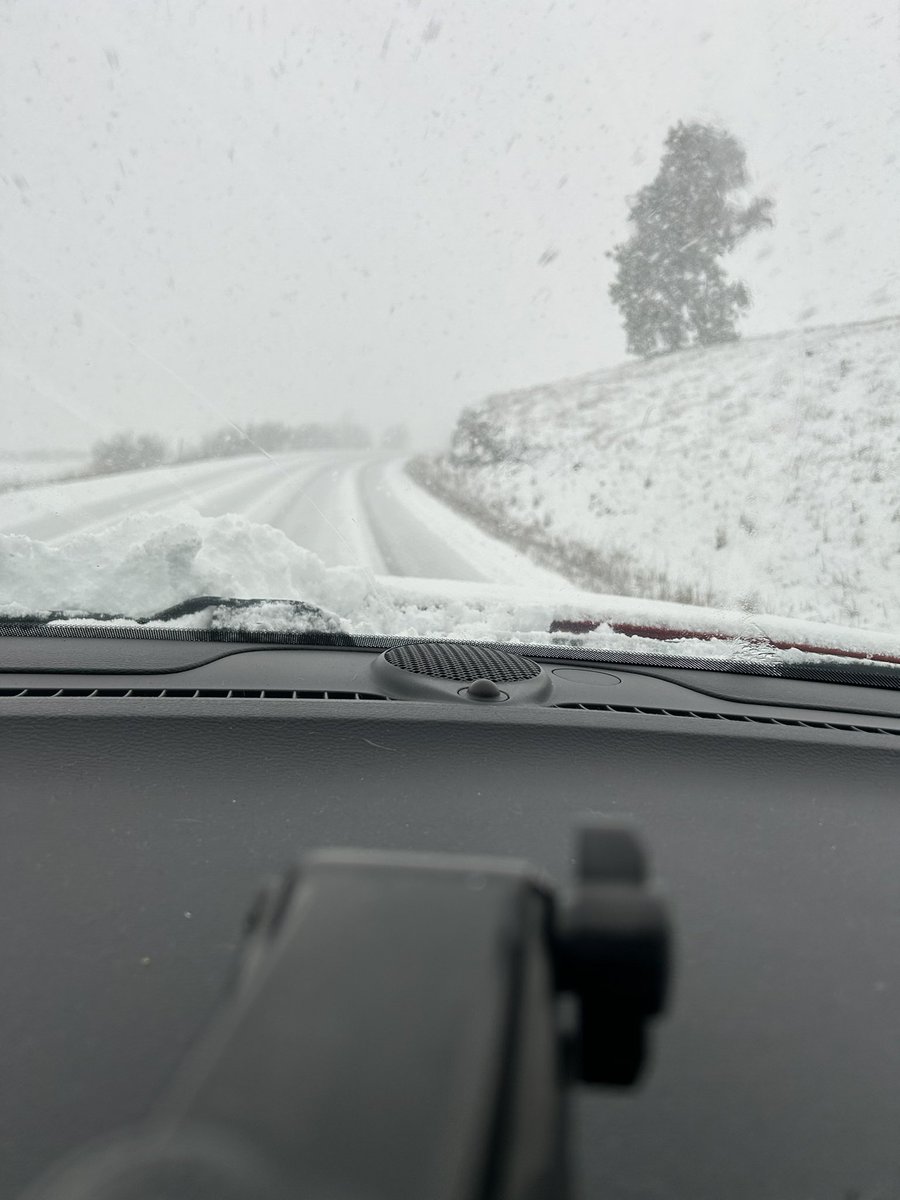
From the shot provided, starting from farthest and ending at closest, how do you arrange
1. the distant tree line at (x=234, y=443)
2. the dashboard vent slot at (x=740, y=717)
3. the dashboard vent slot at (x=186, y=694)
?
the distant tree line at (x=234, y=443) → the dashboard vent slot at (x=740, y=717) → the dashboard vent slot at (x=186, y=694)

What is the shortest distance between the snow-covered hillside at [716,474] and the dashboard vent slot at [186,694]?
6.10 feet

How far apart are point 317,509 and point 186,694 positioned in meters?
1.70

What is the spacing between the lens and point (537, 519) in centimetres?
527

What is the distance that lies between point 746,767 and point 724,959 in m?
1.07

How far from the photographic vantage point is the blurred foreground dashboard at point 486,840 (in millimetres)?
1443

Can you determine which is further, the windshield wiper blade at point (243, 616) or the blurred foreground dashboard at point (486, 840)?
the windshield wiper blade at point (243, 616)

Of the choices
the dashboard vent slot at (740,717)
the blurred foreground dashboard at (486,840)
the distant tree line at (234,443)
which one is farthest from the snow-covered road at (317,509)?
the dashboard vent slot at (740,717)

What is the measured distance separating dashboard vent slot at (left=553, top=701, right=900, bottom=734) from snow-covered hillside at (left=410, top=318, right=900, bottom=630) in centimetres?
100

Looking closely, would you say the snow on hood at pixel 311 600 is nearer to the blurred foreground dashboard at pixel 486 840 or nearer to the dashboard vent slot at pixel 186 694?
the blurred foreground dashboard at pixel 486 840

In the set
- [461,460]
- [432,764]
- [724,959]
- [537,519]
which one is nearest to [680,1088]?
[724,959]

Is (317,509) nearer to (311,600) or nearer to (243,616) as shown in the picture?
(311,600)

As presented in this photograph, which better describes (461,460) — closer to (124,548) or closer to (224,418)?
(224,418)

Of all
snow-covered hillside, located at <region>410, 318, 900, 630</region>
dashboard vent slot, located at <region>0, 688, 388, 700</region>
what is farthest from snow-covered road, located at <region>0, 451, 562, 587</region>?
dashboard vent slot, located at <region>0, 688, 388, 700</region>

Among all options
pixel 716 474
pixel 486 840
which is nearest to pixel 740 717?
pixel 486 840
